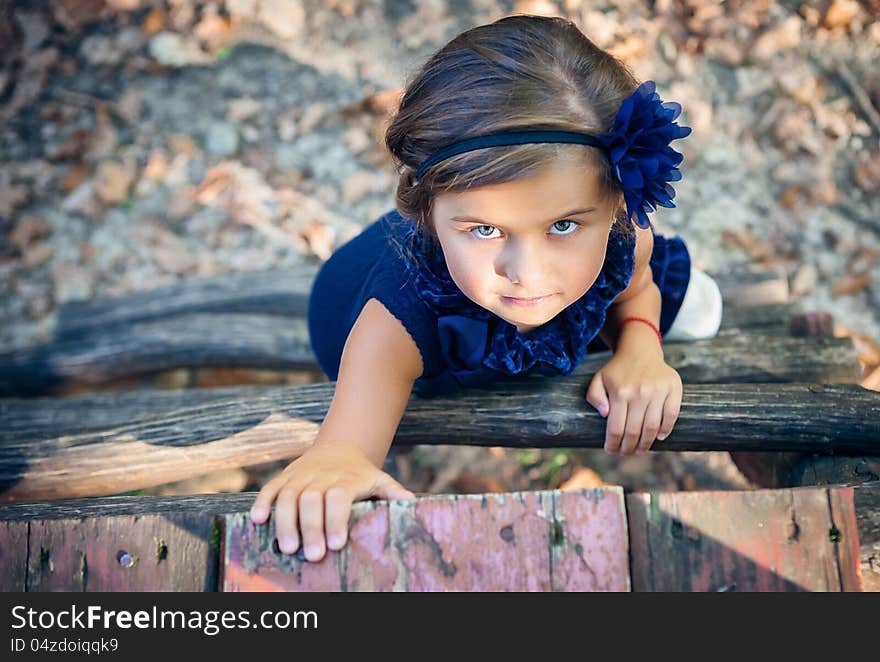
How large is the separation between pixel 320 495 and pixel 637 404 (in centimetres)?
81

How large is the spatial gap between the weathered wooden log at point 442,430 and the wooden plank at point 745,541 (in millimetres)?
536

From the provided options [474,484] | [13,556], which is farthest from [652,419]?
[13,556]

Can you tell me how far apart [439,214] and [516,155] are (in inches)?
7.8

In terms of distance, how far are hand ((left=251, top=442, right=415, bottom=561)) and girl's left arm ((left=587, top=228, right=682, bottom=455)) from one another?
1.96 feet

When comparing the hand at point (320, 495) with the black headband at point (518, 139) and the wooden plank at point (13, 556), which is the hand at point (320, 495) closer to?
the wooden plank at point (13, 556)

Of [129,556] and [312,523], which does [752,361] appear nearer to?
[312,523]

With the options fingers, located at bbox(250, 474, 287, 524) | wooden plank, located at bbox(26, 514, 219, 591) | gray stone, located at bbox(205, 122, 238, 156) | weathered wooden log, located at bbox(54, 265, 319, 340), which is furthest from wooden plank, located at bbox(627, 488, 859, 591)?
gray stone, located at bbox(205, 122, 238, 156)

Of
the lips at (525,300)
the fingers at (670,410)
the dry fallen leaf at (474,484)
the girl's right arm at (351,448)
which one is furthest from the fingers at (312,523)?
the dry fallen leaf at (474,484)

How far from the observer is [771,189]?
3561mm

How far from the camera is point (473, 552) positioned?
1.37 meters

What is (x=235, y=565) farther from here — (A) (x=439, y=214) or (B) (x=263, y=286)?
(B) (x=263, y=286)

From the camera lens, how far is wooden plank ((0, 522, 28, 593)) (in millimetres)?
1482

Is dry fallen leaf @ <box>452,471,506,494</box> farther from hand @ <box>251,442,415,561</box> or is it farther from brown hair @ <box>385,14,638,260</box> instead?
brown hair @ <box>385,14,638,260</box>
